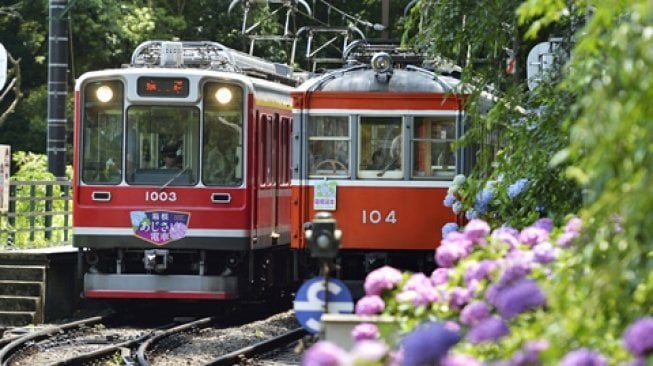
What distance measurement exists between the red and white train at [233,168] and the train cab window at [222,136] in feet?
0.04

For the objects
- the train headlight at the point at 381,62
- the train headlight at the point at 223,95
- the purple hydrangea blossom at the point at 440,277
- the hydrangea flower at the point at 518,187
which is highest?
the train headlight at the point at 381,62

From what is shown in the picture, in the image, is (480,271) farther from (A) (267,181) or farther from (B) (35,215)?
(B) (35,215)

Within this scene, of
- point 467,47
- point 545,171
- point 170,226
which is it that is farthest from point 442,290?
point 170,226

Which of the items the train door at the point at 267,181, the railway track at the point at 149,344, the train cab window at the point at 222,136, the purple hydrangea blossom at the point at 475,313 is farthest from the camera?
Result: the train door at the point at 267,181

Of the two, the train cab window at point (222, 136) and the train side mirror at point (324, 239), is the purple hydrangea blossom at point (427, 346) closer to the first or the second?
the train side mirror at point (324, 239)

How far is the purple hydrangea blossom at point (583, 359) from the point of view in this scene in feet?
18.8

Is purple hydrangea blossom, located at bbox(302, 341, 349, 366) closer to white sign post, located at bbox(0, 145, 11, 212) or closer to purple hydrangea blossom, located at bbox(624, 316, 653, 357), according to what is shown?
purple hydrangea blossom, located at bbox(624, 316, 653, 357)

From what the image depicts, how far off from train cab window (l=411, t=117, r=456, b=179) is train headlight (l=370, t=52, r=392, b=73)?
0.61m

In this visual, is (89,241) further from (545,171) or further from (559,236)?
(559,236)

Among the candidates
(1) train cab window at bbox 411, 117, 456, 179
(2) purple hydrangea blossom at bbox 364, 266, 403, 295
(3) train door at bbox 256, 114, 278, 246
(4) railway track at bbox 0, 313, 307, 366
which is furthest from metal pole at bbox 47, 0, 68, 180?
(2) purple hydrangea blossom at bbox 364, 266, 403, 295

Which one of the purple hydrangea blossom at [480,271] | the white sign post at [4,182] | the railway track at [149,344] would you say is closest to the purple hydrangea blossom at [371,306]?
the purple hydrangea blossom at [480,271]

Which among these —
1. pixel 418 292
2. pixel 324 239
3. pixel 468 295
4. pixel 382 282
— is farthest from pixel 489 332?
pixel 324 239

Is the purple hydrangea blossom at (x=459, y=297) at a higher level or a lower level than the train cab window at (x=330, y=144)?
lower

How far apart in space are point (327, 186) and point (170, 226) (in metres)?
2.09
